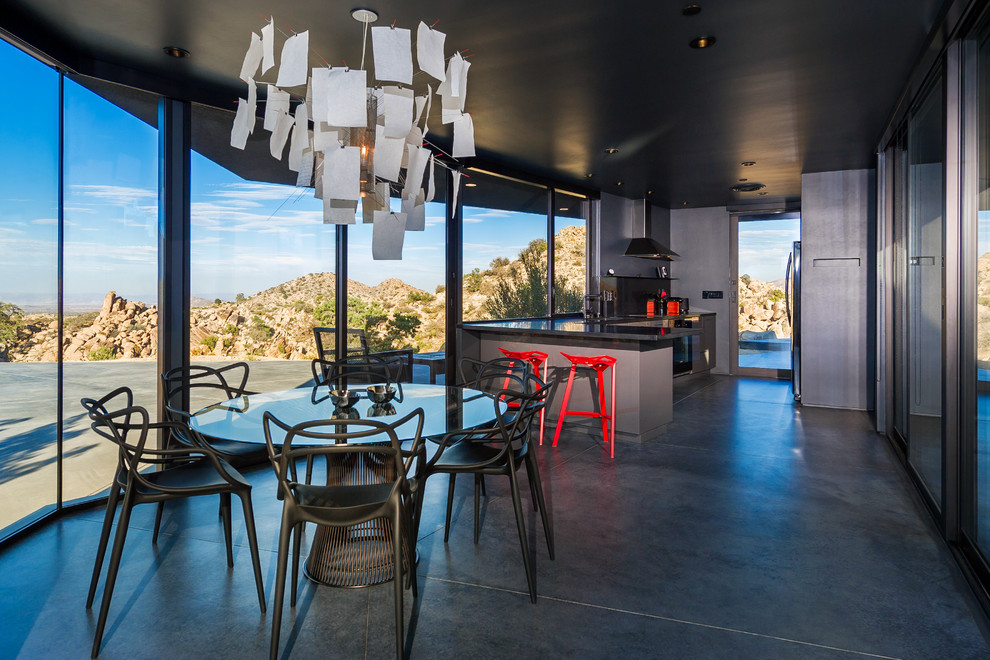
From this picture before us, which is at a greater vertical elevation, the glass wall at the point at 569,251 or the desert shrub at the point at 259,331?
the glass wall at the point at 569,251

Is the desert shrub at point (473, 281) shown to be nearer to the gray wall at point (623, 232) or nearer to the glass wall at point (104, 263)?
the gray wall at point (623, 232)

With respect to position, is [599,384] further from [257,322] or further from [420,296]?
[257,322]

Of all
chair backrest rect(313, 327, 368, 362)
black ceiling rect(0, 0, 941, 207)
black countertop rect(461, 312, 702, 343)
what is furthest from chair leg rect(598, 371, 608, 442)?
black ceiling rect(0, 0, 941, 207)

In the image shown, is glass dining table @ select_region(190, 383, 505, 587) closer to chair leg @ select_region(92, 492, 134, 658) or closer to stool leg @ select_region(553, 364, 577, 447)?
chair leg @ select_region(92, 492, 134, 658)

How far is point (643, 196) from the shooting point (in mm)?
8156

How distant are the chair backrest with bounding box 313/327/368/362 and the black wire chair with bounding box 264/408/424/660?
198 cm

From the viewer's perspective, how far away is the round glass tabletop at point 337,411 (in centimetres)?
238

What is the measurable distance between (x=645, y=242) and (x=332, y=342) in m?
4.83

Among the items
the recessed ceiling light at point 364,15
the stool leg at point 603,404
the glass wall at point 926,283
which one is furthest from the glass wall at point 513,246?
the glass wall at point 926,283

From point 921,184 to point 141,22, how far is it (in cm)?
437

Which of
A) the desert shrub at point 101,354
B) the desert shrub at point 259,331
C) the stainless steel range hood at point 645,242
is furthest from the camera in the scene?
the stainless steel range hood at point 645,242

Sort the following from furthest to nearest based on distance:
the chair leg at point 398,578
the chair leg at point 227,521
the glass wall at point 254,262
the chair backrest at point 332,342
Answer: the chair backrest at point 332,342 < the glass wall at point 254,262 < the chair leg at point 227,521 < the chair leg at point 398,578

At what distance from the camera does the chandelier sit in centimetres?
220

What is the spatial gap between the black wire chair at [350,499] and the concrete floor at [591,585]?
137mm
